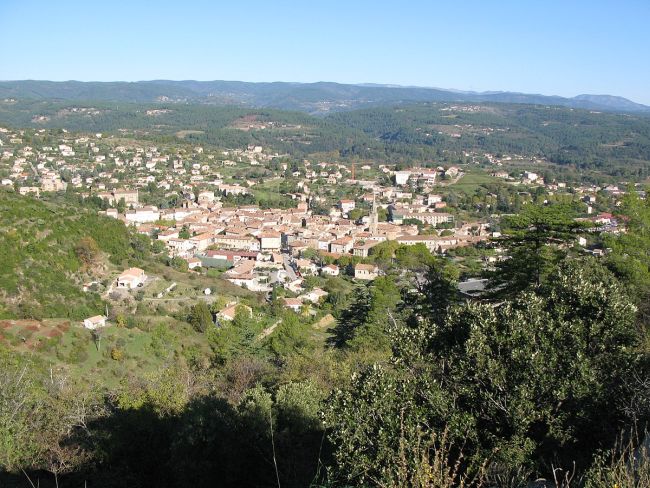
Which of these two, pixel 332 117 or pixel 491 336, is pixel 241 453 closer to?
pixel 491 336

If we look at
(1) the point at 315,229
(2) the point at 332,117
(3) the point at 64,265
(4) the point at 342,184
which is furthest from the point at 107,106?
(3) the point at 64,265

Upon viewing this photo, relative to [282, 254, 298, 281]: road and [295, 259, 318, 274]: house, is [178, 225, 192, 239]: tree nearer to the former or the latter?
[282, 254, 298, 281]: road

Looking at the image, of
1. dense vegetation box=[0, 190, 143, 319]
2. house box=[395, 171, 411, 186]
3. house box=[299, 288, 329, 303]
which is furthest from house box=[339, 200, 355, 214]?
dense vegetation box=[0, 190, 143, 319]

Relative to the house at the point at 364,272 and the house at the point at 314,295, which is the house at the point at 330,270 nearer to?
the house at the point at 364,272

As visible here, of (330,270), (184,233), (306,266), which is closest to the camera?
(330,270)

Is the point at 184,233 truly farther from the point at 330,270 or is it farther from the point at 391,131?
the point at 391,131

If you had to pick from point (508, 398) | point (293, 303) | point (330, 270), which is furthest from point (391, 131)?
point (508, 398)
